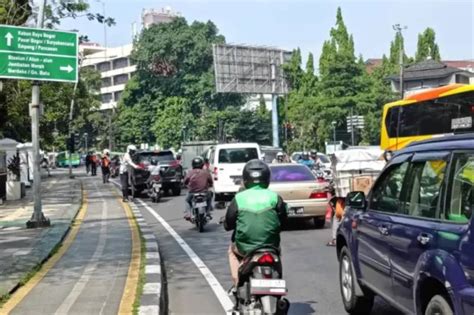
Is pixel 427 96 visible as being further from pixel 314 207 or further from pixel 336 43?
pixel 336 43

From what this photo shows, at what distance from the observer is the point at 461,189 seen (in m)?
4.16

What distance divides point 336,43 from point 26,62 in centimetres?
5712

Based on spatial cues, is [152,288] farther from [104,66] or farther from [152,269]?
[104,66]

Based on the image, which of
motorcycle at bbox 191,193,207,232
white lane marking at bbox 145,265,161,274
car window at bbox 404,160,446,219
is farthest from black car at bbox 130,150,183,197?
car window at bbox 404,160,446,219

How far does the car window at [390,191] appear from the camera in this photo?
5.36 meters

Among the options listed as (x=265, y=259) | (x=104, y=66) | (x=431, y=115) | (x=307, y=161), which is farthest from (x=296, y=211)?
(x=104, y=66)

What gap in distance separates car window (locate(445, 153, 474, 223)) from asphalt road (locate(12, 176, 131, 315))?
3.46 metres

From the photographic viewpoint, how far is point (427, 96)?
21.2m

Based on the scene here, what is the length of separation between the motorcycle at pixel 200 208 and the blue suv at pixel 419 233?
7781 mm

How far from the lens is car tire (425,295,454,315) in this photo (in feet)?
13.0

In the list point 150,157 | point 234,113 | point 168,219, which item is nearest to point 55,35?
point 168,219

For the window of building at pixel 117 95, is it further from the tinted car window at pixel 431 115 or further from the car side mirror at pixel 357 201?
the car side mirror at pixel 357 201

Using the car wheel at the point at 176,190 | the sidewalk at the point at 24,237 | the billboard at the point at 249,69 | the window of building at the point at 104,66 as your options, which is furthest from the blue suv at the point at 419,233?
the window of building at the point at 104,66

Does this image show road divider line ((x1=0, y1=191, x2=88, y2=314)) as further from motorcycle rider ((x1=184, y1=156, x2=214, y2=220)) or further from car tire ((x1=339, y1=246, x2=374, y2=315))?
car tire ((x1=339, y1=246, x2=374, y2=315))
